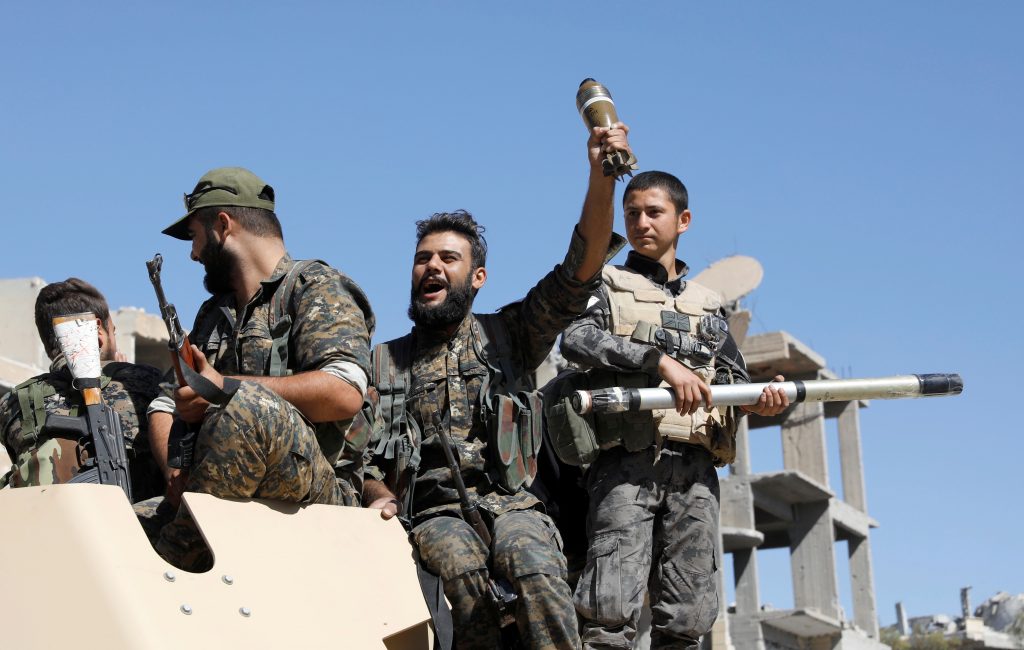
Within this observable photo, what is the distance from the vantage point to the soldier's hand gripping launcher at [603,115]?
20.6ft

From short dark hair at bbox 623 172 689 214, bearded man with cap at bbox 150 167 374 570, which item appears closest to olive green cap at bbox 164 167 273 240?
bearded man with cap at bbox 150 167 374 570

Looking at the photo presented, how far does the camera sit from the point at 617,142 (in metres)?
6.28

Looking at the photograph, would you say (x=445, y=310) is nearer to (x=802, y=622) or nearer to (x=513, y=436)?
(x=513, y=436)

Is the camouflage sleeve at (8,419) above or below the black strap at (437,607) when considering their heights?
above

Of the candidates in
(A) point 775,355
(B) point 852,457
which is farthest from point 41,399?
(B) point 852,457

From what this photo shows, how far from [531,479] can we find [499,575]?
2.25 feet

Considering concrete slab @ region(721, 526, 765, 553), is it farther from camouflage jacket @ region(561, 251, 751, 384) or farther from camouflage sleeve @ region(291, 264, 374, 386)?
camouflage sleeve @ region(291, 264, 374, 386)

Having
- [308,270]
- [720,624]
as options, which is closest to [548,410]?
[308,270]

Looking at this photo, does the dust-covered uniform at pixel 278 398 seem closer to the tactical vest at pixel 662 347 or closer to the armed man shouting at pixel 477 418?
the armed man shouting at pixel 477 418

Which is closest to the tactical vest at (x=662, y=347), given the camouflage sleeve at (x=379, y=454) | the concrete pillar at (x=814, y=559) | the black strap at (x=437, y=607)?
the camouflage sleeve at (x=379, y=454)

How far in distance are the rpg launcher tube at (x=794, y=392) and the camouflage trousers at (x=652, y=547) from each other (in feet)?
1.43

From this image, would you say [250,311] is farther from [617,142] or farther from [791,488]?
[791,488]

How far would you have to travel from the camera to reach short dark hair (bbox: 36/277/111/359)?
23.0ft

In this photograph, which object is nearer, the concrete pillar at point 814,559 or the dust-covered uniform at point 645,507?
the dust-covered uniform at point 645,507
